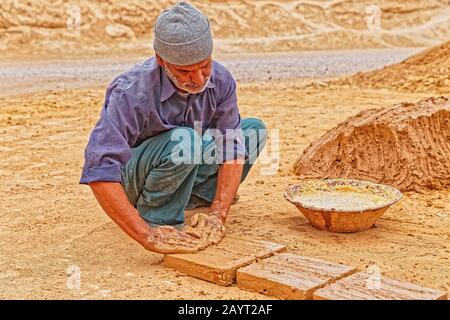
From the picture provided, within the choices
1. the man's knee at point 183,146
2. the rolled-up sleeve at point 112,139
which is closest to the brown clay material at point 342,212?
the man's knee at point 183,146

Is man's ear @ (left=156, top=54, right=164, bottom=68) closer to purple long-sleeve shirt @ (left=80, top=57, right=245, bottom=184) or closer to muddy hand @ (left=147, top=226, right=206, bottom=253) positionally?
purple long-sleeve shirt @ (left=80, top=57, right=245, bottom=184)

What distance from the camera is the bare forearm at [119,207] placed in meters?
2.97

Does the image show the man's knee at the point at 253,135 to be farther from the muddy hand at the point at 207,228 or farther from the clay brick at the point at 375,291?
the clay brick at the point at 375,291

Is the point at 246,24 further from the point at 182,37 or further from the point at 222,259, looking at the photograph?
the point at 222,259

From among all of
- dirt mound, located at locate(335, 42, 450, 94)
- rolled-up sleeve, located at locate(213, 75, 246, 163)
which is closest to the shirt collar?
rolled-up sleeve, located at locate(213, 75, 246, 163)

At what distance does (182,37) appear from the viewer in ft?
9.86

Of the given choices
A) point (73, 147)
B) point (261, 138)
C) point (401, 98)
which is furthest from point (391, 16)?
point (261, 138)

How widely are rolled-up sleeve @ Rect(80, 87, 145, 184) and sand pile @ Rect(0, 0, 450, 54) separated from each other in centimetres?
1430

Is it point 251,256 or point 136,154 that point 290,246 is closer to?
point 251,256

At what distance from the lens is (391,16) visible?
2403 cm

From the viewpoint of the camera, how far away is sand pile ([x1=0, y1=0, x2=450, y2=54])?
695 inches

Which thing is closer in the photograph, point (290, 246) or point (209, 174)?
point (290, 246)

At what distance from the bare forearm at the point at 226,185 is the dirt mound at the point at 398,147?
132 centimetres
